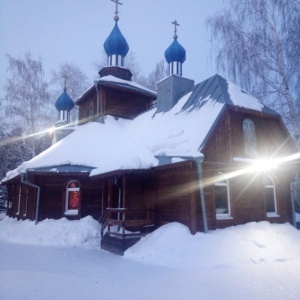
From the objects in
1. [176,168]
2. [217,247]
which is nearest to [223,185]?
[176,168]

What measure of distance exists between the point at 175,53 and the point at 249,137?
21.7ft

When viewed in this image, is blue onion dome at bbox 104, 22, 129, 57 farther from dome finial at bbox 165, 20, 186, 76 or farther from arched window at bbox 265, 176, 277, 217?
arched window at bbox 265, 176, 277, 217

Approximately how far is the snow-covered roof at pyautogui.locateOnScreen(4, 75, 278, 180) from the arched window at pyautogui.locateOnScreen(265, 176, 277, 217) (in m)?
3.01

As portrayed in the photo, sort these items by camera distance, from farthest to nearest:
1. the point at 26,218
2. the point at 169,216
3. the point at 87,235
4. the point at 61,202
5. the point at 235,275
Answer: the point at 26,218 < the point at 61,202 < the point at 87,235 < the point at 169,216 < the point at 235,275

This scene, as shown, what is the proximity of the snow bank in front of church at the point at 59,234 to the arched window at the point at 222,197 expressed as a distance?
4.92 m

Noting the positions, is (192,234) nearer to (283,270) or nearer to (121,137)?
(283,270)

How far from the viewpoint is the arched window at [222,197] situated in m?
10.9

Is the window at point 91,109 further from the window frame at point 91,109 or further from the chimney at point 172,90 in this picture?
the chimney at point 172,90

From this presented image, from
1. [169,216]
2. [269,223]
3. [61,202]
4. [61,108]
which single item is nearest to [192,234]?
[169,216]

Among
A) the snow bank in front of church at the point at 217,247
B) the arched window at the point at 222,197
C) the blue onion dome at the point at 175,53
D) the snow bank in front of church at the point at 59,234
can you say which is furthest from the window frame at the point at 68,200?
the blue onion dome at the point at 175,53

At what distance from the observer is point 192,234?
981 cm

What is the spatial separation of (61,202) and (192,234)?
7.00m

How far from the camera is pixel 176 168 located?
10.7 m

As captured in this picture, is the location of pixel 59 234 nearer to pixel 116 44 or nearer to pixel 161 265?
pixel 161 265
